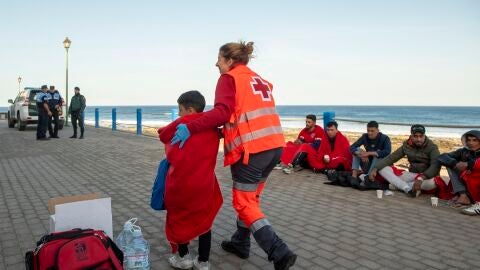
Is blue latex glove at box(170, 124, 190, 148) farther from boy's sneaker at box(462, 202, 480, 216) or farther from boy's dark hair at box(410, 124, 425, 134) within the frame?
boy's dark hair at box(410, 124, 425, 134)

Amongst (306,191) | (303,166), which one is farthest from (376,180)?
(303,166)

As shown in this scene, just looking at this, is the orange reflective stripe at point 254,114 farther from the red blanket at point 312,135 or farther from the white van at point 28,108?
the white van at point 28,108

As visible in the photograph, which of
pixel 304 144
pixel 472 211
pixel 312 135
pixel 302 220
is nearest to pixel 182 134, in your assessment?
pixel 302 220

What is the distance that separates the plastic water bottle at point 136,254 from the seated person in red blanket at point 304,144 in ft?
18.7

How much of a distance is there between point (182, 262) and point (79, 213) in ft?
3.05

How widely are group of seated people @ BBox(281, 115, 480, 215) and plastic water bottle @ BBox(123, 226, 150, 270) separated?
171 inches

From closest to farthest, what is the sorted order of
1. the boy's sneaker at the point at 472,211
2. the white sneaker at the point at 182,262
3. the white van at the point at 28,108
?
1. the white sneaker at the point at 182,262
2. the boy's sneaker at the point at 472,211
3. the white van at the point at 28,108

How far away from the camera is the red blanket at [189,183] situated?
3.08m

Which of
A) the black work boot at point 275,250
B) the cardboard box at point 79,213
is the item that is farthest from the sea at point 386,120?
the cardboard box at point 79,213

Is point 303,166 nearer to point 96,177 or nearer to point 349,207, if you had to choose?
point 349,207

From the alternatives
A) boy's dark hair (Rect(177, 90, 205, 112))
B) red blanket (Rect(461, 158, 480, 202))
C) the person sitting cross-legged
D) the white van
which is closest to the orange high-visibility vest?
boy's dark hair (Rect(177, 90, 205, 112))

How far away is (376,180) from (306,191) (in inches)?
50.1

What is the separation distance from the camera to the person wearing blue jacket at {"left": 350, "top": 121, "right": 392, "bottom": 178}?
7.17 metres

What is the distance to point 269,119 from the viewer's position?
320cm
